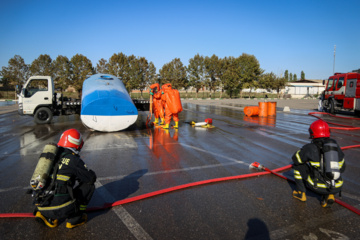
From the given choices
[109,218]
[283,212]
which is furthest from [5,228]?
[283,212]

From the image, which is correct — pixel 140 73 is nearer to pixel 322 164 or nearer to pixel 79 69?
pixel 79 69

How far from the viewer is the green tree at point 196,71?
59.4 m

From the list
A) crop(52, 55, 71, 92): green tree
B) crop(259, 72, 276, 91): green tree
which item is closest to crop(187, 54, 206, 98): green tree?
crop(259, 72, 276, 91): green tree

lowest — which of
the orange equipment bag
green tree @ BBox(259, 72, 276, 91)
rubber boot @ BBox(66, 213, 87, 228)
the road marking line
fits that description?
the road marking line

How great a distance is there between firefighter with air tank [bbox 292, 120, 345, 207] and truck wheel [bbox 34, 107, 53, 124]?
1287 cm

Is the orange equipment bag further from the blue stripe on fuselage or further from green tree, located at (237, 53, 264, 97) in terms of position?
green tree, located at (237, 53, 264, 97)

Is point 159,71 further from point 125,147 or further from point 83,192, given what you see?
point 83,192

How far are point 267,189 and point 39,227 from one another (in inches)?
145

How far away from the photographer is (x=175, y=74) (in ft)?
196

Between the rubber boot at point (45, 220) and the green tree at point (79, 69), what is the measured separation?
5391 cm

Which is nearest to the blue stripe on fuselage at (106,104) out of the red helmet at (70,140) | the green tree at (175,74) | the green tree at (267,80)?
the red helmet at (70,140)

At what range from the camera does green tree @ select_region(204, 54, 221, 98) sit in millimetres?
59250

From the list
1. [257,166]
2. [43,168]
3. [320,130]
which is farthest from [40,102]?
[320,130]

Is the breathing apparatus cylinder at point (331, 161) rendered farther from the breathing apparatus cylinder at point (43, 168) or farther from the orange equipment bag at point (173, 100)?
the orange equipment bag at point (173, 100)
